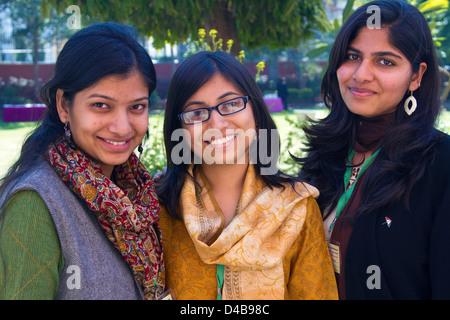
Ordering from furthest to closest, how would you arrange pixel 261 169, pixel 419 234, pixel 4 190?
pixel 261 169, pixel 419 234, pixel 4 190

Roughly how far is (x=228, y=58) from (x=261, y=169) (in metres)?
0.58

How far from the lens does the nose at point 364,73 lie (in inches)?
83.0

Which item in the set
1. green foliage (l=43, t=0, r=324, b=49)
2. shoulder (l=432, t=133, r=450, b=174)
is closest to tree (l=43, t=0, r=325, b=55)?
green foliage (l=43, t=0, r=324, b=49)

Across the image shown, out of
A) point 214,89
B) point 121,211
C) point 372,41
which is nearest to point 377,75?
point 372,41

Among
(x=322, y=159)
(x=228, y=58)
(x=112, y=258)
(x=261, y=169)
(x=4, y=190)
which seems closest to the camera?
(x=4, y=190)

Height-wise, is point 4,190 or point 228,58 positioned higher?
point 228,58

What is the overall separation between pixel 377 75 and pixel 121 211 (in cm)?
137

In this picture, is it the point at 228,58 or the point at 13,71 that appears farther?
the point at 13,71

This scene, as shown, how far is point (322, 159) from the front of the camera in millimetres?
2521

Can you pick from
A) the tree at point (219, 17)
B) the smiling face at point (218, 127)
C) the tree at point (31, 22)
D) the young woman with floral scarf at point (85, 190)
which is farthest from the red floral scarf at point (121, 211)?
the tree at point (31, 22)

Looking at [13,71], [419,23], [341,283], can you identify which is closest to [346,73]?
[419,23]

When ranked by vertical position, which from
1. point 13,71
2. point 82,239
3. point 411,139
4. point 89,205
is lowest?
point 13,71

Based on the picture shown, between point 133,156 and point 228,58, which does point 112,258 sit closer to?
point 133,156

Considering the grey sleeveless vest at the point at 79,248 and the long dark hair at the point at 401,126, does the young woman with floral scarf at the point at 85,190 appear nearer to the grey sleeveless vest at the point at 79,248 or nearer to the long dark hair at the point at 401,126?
the grey sleeveless vest at the point at 79,248
